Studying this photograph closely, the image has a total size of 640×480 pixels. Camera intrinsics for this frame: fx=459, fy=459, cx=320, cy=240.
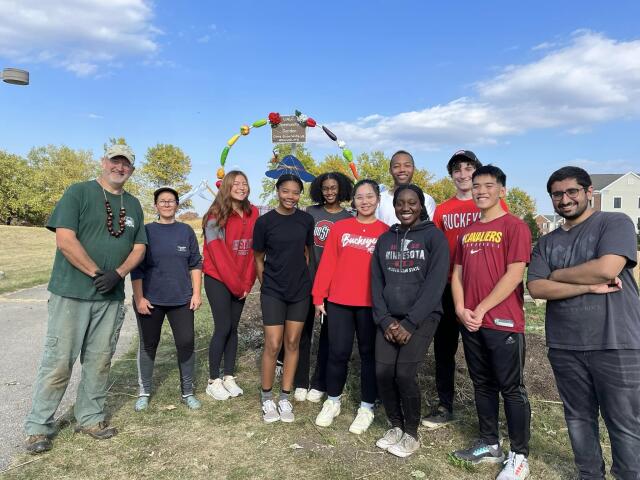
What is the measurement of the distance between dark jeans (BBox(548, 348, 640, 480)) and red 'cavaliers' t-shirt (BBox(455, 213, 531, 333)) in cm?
35

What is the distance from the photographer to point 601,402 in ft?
9.14

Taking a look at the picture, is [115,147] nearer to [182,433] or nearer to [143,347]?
[143,347]

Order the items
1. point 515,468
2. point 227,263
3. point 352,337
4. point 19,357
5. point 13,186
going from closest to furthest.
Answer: point 515,468 → point 352,337 → point 227,263 → point 19,357 → point 13,186

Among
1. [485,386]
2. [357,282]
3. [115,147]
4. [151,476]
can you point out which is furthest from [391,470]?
[115,147]

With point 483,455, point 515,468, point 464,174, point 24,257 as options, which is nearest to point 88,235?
point 464,174

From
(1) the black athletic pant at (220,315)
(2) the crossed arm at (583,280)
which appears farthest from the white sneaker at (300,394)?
(2) the crossed arm at (583,280)

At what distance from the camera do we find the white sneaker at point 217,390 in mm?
4492

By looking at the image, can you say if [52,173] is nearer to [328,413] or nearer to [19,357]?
[19,357]

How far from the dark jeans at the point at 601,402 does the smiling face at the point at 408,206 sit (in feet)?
4.32

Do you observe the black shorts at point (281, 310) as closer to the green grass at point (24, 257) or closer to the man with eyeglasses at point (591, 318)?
the man with eyeglasses at point (591, 318)

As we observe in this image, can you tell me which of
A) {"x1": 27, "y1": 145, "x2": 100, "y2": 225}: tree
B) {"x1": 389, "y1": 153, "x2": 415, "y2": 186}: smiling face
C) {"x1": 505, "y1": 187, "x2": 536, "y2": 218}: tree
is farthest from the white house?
{"x1": 389, "y1": 153, "x2": 415, "y2": 186}: smiling face

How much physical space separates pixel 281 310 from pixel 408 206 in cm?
152

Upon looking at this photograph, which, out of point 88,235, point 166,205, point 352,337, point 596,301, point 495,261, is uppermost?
point 166,205

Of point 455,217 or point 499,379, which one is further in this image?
point 455,217
